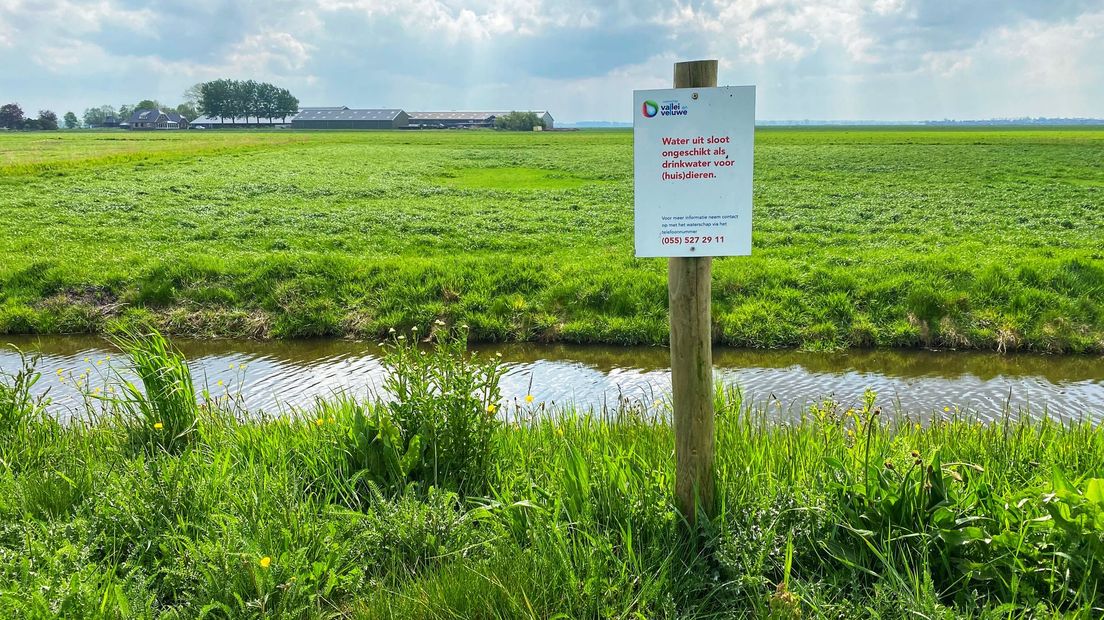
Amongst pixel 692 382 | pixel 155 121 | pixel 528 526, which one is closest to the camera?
pixel 528 526

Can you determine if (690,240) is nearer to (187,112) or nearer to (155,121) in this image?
(155,121)

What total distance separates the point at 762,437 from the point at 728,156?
212 cm

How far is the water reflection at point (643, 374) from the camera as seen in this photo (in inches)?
344

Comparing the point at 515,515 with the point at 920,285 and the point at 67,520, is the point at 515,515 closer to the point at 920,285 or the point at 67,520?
the point at 67,520

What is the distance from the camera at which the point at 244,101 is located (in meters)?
174

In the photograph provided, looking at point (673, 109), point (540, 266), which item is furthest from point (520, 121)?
point (673, 109)

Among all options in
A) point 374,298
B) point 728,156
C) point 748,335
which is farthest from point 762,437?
point 374,298

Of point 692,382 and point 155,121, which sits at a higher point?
point 155,121

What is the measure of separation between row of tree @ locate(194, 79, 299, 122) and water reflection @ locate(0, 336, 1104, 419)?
601ft

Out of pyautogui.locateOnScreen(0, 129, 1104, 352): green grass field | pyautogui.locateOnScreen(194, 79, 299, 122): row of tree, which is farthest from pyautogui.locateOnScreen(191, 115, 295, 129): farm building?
pyautogui.locateOnScreen(0, 129, 1104, 352): green grass field

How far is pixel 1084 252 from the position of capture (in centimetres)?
1410

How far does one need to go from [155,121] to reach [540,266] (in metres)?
183

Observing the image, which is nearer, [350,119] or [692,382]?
[692,382]

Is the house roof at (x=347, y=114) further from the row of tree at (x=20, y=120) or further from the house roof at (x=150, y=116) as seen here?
the row of tree at (x=20, y=120)
